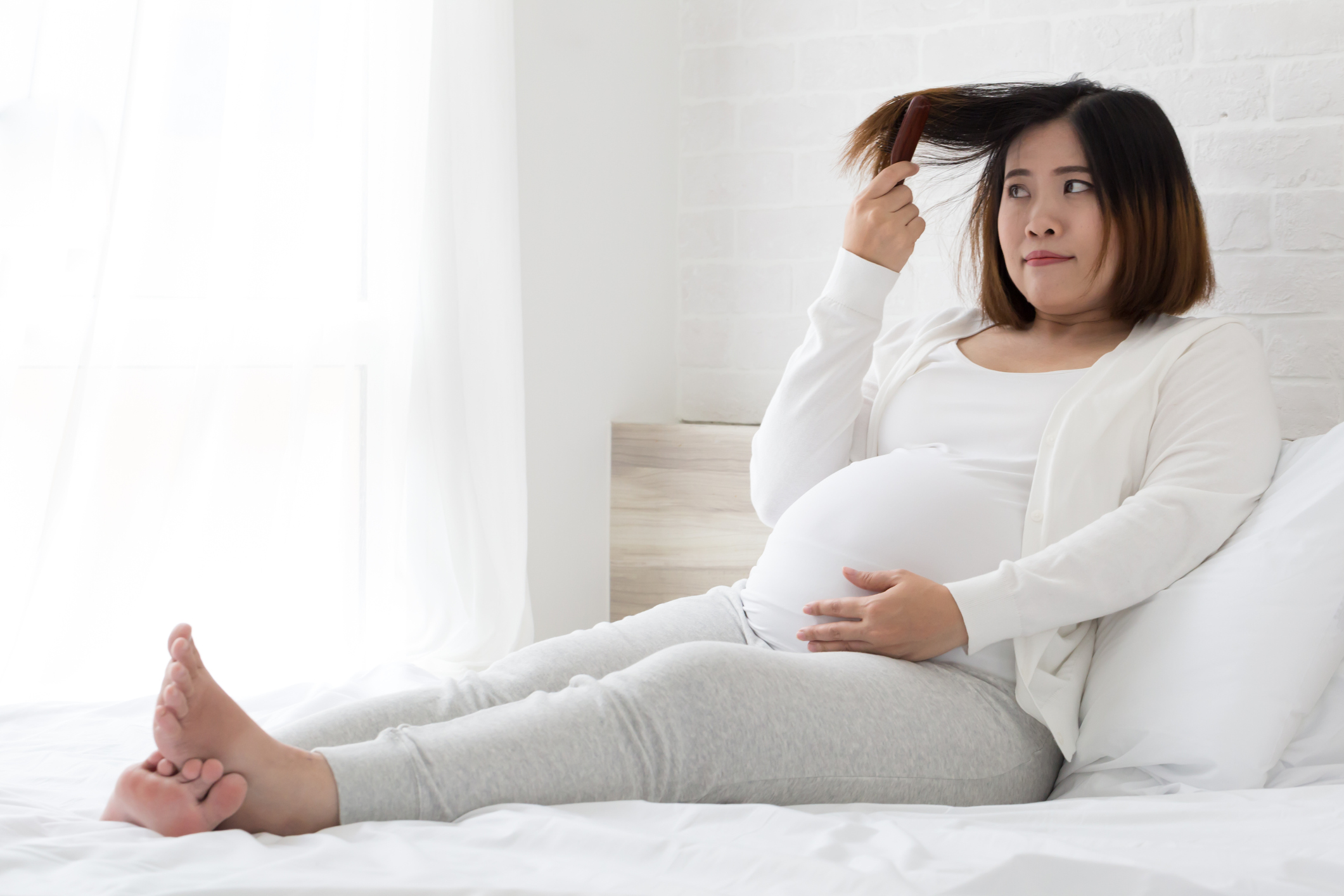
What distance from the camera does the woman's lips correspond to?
1.43 meters

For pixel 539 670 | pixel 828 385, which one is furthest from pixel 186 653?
pixel 828 385

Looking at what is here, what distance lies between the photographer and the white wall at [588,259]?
6.74 ft

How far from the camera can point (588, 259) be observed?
216cm

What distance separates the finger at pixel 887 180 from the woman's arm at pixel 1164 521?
0.42m

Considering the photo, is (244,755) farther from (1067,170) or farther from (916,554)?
(1067,170)

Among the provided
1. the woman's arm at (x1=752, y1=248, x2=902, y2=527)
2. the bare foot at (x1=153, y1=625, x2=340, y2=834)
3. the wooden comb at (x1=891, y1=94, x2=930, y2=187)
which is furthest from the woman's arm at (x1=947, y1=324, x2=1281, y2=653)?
the bare foot at (x1=153, y1=625, x2=340, y2=834)

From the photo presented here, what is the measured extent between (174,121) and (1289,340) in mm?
1603

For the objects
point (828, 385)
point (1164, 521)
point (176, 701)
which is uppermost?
point (828, 385)

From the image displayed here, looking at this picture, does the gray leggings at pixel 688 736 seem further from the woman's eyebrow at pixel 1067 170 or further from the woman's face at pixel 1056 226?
the woman's eyebrow at pixel 1067 170

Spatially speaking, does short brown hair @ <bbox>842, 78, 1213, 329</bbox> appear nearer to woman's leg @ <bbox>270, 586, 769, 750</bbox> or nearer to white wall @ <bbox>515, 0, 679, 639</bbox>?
woman's leg @ <bbox>270, 586, 769, 750</bbox>

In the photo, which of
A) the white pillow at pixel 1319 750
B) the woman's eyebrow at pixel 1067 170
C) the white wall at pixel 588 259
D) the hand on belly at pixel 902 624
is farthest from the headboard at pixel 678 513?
the white pillow at pixel 1319 750

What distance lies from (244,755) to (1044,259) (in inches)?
43.2

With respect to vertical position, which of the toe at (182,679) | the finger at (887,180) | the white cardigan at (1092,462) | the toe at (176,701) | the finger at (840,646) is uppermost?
the finger at (887,180)

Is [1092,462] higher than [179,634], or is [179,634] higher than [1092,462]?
[1092,462]
